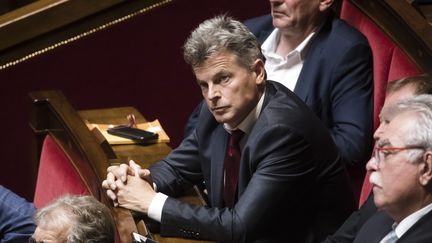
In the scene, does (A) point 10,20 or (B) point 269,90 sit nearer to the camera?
(B) point 269,90

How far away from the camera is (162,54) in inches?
108

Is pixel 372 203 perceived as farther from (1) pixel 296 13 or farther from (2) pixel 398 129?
(1) pixel 296 13

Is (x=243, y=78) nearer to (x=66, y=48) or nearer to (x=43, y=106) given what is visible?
(x=43, y=106)

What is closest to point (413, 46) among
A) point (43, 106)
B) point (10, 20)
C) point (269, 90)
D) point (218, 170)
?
point (269, 90)

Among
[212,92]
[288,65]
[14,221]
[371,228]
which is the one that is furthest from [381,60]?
[14,221]

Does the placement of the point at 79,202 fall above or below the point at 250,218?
above

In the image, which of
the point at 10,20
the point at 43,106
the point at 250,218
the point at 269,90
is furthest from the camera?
the point at 10,20

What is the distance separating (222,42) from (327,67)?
0.37m

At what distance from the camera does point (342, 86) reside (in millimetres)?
2049

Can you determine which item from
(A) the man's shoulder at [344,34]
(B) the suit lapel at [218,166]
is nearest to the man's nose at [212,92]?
(B) the suit lapel at [218,166]

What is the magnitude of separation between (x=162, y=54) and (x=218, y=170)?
0.95 metres

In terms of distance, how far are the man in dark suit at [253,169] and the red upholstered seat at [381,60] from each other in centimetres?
17

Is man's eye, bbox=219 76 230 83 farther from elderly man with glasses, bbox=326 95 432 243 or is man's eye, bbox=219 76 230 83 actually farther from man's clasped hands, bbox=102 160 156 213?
elderly man with glasses, bbox=326 95 432 243

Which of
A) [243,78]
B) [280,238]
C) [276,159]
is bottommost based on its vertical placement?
[280,238]
